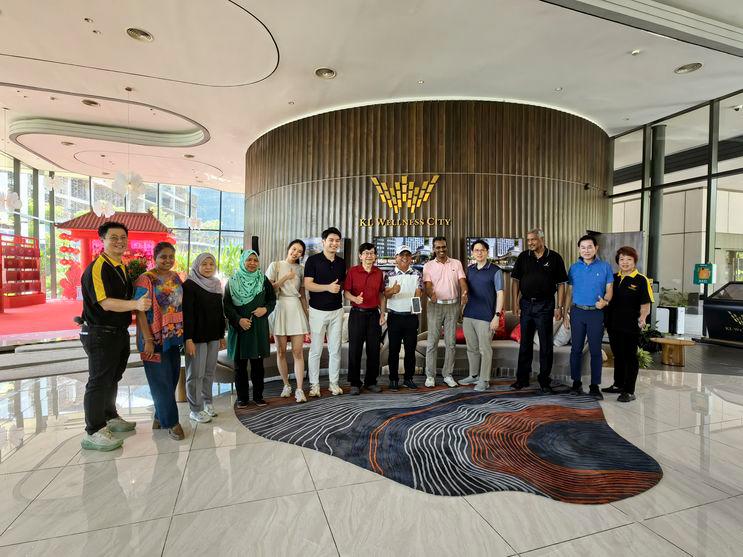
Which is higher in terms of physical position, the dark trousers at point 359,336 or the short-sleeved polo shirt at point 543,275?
the short-sleeved polo shirt at point 543,275

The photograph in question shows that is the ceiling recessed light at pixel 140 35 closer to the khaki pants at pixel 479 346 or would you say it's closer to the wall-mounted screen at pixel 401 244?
the wall-mounted screen at pixel 401 244

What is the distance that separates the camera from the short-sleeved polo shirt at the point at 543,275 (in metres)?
4.20

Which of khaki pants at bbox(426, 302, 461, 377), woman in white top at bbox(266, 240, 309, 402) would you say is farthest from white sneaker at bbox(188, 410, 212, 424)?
khaki pants at bbox(426, 302, 461, 377)

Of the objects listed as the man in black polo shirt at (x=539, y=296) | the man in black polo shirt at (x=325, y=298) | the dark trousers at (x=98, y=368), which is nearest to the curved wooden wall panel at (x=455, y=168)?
the man in black polo shirt at (x=539, y=296)

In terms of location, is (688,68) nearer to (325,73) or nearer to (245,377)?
(325,73)

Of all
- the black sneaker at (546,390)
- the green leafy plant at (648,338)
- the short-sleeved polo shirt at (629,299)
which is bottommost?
the black sneaker at (546,390)

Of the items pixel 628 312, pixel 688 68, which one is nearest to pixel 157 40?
pixel 628 312

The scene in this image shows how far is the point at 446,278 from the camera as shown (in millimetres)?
4547

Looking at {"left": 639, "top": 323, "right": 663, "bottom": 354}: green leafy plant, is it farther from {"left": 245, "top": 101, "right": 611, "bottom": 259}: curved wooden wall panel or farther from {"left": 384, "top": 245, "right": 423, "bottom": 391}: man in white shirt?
{"left": 384, "top": 245, "right": 423, "bottom": 391}: man in white shirt

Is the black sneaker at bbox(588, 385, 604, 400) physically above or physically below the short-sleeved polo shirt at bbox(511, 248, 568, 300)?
below

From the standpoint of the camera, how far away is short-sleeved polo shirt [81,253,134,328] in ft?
9.12

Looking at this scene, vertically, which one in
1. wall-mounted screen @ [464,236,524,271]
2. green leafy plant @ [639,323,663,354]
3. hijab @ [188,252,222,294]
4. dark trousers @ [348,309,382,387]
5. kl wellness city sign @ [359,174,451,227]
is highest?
kl wellness city sign @ [359,174,451,227]

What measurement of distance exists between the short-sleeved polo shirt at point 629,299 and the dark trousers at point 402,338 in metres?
1.97

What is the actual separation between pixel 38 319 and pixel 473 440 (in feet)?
35.3
